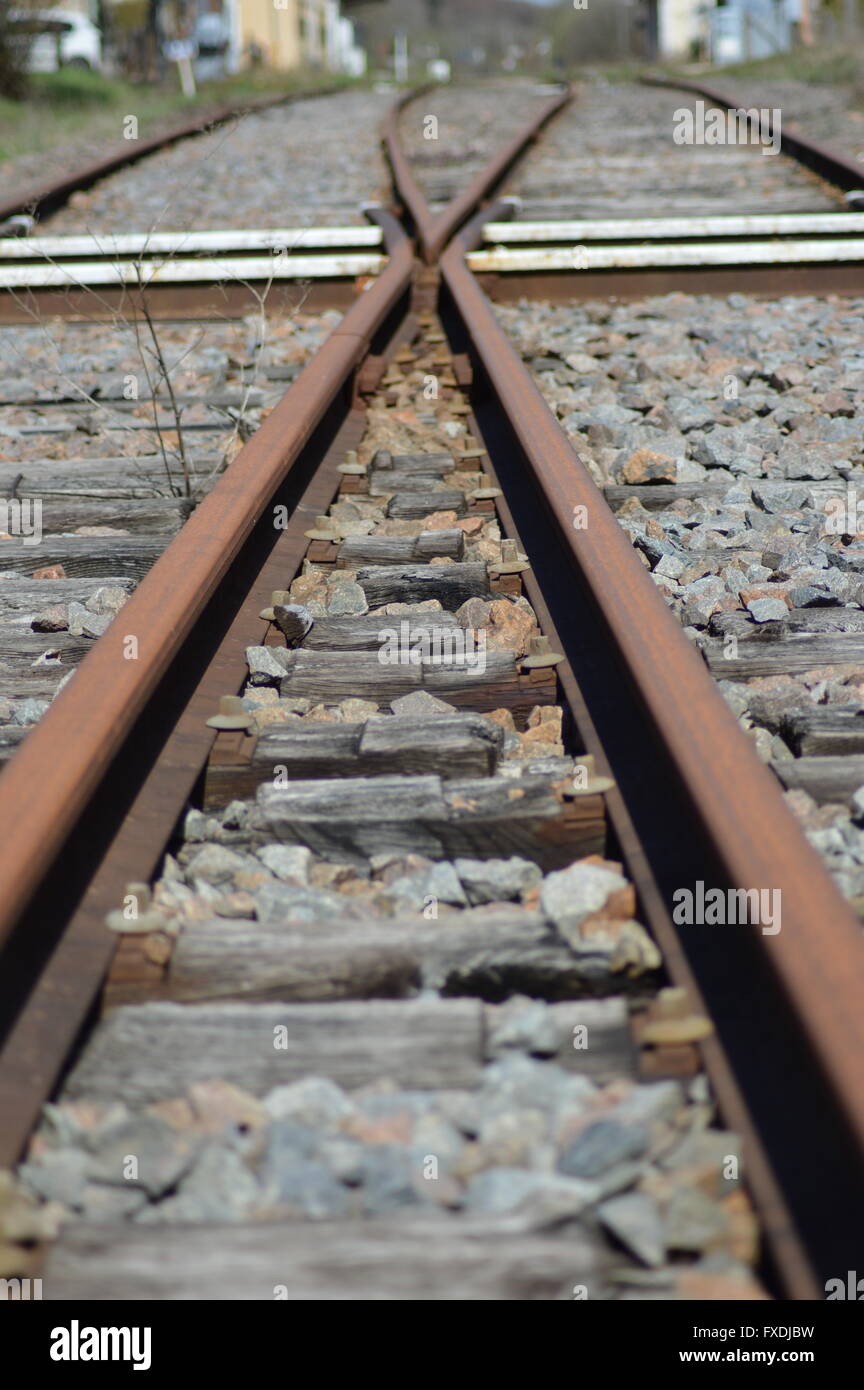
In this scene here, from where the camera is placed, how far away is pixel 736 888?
1467mm

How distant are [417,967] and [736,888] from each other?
16.7 inches

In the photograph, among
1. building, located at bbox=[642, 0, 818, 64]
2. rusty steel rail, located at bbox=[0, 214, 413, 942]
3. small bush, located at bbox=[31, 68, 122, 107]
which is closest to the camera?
rusty steel rail, located at bbox=[0, 214, 413, 942]

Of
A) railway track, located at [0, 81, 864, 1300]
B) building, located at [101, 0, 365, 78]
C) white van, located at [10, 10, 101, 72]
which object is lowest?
railway track, located at [0, 81, 864, 1300]

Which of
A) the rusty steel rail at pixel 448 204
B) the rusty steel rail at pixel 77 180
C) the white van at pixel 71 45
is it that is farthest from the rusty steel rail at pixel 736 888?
the white van at pixel 71 45

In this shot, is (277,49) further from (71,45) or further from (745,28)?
(745,28)

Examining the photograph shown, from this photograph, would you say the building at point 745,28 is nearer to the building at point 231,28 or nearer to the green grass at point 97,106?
the building at point 231,28

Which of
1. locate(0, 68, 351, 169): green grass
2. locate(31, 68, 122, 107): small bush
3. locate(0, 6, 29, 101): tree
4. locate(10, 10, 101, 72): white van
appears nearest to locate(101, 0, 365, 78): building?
locate(10, 10, 101, 72): white van

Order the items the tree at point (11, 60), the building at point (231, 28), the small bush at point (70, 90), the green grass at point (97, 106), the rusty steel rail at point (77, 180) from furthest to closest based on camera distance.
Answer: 1. the building at point (231, 28)
2. the small bush at point (70, 90)
3. the tree at point (11, 60)
4. the green grass at point (97, 106)
5. the rusty steel rail at point (77, 180)

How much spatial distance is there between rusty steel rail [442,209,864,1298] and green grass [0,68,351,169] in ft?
36.7

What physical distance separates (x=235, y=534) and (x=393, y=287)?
2.95 m

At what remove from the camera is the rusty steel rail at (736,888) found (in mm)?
Result: 1239

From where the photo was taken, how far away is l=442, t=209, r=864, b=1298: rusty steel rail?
4.07ft

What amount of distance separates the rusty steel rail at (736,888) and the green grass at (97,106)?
1117cm

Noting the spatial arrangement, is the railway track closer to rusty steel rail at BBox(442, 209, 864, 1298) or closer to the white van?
rusty steel rail at BBox(442, 209, 864, 1298)
